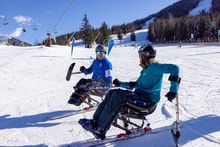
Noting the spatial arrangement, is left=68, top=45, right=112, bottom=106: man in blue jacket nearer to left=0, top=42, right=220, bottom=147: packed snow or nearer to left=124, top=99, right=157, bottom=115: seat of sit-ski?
left=0, top=42, right=220, bottom=147: packed snow

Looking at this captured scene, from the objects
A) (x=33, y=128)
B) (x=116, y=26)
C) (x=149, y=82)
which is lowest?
(x=33, y=128)

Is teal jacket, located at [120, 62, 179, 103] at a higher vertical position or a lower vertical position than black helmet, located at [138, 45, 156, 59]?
lower

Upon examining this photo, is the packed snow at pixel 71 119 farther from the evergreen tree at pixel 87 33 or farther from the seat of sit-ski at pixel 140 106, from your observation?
the evergreen tree at pixel 87 33

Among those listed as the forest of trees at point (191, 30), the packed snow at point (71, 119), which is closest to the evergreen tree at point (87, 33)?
the forest of trees at point (191, 30)

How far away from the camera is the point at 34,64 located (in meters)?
20.3

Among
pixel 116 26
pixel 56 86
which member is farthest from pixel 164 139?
pixel 116 26

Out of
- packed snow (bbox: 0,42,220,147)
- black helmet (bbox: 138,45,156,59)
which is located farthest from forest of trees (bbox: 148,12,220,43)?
black helmet (bbox: 138,45,156,59)

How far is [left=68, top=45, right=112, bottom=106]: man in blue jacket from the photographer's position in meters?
7.29

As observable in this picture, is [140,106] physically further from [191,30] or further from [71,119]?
[191,30]

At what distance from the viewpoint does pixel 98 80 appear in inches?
309

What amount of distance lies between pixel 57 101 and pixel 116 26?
171 metres

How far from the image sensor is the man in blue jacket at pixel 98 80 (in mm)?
7293

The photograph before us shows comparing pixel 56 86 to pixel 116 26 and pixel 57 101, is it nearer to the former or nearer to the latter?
pixel 57 101

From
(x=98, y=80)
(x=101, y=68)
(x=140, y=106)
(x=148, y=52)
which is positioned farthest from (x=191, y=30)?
(x=140, y=106)
